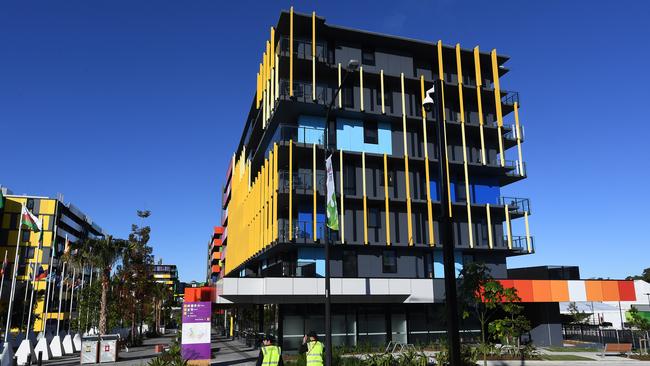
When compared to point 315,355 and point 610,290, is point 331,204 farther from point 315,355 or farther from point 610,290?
point 610,290

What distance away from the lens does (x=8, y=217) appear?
9100 centimetres

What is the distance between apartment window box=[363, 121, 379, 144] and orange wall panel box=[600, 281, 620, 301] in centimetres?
1843

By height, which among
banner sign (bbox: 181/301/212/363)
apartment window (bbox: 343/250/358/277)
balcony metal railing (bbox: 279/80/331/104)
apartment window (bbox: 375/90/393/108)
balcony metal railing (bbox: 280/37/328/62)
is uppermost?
balcony metal railing (bbox: 280/37/328/62)

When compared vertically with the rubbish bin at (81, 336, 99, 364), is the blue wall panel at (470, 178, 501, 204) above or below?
above

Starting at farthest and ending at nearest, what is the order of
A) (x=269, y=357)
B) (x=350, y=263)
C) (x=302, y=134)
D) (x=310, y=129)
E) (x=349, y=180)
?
(x=349, y=180)
(x=310, y=129)
(x=302, y=134)
(x=350, y=263)
(x=269, y=357)

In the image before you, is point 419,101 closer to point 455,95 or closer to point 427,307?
point 455,95

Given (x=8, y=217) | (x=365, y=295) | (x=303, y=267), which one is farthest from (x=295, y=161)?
(x=8, y=217)

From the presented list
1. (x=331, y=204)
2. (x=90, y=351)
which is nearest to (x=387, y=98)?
(x=331, y=204)

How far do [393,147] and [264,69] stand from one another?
11747mm

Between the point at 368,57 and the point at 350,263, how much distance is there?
1547 centimetres

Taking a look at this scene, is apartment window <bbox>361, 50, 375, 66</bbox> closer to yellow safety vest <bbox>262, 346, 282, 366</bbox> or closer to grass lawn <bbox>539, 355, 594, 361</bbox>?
grass lawn <bbox>539, 355, 594, 361</bbox>

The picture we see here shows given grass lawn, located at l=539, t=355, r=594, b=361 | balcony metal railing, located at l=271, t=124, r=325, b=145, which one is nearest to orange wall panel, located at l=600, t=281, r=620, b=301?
grass lawn, located at l=539, t=355, r=594, b=361

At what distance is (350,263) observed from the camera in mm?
33969

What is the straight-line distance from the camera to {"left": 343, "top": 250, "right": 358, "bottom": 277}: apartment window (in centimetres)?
3372
